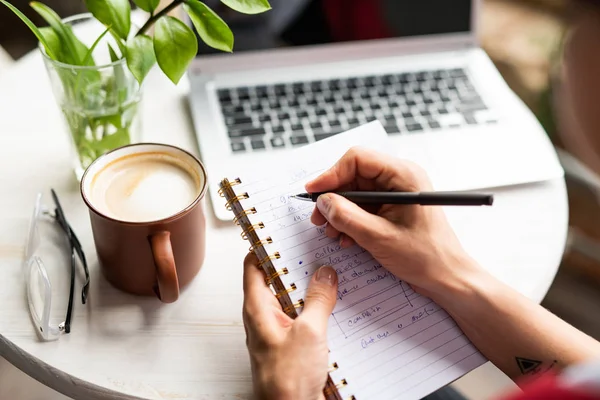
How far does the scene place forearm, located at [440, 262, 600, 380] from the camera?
62 cm

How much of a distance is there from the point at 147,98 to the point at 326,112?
275mm

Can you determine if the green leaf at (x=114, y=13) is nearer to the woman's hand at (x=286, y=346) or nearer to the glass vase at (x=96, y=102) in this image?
the glass vase at (x=96, y=102)

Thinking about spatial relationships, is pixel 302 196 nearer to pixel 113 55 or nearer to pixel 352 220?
pixel 352 220

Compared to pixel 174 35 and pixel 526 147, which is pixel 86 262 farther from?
pixel 526 147

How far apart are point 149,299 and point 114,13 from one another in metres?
0.32

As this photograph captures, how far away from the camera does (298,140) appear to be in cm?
89

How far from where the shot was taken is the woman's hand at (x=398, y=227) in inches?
24.9

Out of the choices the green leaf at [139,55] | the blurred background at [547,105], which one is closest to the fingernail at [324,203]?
the green leaf at [139,55]

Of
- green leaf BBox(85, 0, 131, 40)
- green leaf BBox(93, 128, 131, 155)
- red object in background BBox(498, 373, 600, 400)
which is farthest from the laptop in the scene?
red object in background BBox(498, 373, 600, 400)

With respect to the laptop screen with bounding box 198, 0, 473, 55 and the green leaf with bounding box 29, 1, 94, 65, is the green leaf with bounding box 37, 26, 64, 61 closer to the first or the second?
the green leaf with bounding box 29, 1, 94, 65

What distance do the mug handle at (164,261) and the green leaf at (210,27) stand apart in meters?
0.21

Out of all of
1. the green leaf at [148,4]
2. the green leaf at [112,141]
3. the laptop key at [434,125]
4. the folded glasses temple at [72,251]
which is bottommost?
the laptop key at [434,125]

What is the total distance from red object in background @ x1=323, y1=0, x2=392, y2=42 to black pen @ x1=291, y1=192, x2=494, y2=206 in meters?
0.41

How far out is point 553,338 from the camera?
62 centimetres
